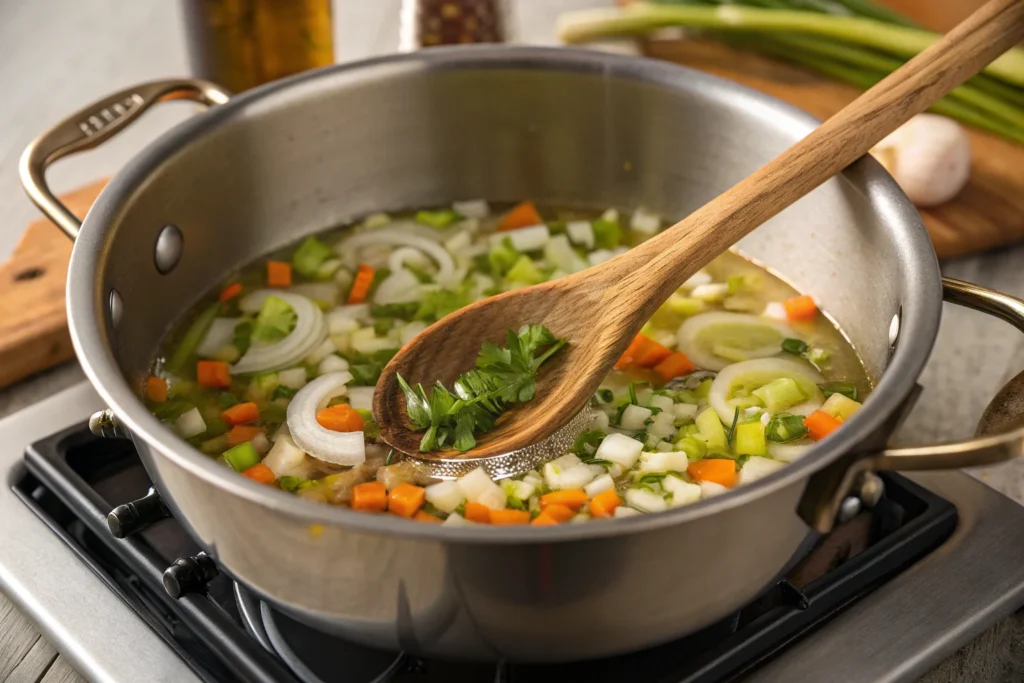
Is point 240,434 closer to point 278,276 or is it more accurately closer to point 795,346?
point 278,276

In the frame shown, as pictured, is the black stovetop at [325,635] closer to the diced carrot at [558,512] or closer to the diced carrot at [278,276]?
the diced carrot at [558,512]

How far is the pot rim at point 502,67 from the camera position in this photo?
3.08 ft

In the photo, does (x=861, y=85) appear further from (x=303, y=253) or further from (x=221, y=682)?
(x=221, y=682)

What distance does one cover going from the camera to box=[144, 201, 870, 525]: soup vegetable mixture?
1.32 meters

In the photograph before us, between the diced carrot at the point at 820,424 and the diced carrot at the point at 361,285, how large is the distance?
2.27ft

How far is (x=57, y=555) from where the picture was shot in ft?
4.42

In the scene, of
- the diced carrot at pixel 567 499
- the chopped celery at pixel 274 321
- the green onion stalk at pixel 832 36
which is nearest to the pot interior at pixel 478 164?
the chopped celery at pixel 274 321

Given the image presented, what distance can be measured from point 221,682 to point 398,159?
929 millimetres

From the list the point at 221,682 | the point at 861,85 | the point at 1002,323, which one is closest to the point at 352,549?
the point at 221,682

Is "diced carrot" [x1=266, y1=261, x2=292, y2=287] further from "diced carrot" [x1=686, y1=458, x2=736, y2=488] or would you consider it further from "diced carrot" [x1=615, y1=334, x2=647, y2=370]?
"diced carrot" [x1=686, y1=458, x2=736, y2=488]

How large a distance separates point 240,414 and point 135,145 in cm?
108

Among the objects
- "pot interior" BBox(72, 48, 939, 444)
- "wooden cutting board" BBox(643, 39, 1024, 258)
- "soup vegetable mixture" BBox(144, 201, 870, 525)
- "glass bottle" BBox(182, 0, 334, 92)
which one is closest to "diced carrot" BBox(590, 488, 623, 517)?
"soup vegetable mixture" BBox(144, 201, 870, 525)

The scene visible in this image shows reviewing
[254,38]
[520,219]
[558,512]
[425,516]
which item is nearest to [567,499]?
[558,512]

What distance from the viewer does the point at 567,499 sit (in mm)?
1279
